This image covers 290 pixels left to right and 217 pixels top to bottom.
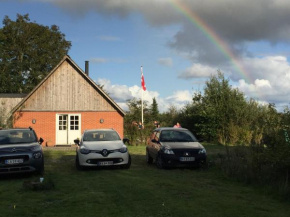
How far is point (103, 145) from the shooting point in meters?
12.5

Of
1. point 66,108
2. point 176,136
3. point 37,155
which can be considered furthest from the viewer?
point 66,108

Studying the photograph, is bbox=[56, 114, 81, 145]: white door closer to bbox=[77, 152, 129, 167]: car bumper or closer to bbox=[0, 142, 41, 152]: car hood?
bbox=[77, 152, 129, 167]: car bumper

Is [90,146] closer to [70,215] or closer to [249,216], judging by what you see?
[70,215]

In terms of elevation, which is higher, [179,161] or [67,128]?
[67,128]

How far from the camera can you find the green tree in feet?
152

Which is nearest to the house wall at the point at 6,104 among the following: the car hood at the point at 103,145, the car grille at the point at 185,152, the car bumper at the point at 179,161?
the car hood at the point at 103,145

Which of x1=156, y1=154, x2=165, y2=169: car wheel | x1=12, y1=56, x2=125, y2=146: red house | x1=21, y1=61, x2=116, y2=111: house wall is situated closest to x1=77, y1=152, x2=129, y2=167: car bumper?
x1=156, y1=154, x2=165, y2=169: car wheel

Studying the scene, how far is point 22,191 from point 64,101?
18400 millimetres

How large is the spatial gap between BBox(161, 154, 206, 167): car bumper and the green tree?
37.7 metres

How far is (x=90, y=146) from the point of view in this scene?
12.4 meters

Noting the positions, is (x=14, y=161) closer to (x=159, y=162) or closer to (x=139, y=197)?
(x=139, y=197)

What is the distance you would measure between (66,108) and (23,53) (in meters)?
23.8

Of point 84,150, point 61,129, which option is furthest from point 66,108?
point 84,150

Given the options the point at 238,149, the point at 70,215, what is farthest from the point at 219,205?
the point at 238,149
